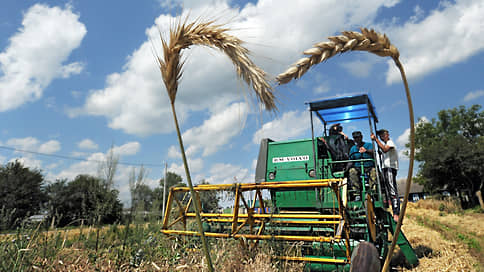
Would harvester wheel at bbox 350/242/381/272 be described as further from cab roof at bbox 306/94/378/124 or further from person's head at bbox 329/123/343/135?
person's head at bbox 329/123/343/135

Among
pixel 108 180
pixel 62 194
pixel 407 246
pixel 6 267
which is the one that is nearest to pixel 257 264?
pixel 6 267

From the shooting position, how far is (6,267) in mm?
2900

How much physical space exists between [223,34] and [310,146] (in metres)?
6.02

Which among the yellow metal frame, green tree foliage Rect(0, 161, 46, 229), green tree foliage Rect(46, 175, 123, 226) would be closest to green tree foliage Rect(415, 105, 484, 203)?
the yellow metal frame

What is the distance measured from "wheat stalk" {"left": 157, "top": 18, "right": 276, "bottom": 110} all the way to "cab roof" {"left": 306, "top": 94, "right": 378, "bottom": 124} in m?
5.10

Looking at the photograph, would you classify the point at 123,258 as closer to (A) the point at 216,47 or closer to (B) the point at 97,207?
(B) the point at 97,207

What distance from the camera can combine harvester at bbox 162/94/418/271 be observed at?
14.0 ft

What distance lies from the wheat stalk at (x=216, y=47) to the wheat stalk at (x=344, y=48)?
247 mm

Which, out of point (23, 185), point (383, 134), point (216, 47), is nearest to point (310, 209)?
point (383, 134)

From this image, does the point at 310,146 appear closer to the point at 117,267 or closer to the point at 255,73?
the point at 117,267

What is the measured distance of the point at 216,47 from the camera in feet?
5.91

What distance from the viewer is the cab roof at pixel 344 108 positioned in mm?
6641

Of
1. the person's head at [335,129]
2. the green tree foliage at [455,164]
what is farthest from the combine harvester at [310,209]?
the green tree foliage at [455,164]

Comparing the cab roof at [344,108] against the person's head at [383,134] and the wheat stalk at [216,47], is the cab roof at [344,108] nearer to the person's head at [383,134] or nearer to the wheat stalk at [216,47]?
the person's head at [383,134]
